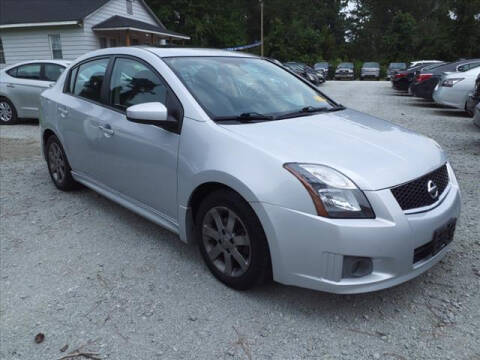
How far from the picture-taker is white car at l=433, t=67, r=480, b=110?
10188 millimetres

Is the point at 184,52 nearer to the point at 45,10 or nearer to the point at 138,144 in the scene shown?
the point at 138,144

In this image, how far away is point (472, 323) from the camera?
255cm

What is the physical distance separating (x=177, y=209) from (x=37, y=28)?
1959cm

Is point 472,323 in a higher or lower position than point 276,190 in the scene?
lower

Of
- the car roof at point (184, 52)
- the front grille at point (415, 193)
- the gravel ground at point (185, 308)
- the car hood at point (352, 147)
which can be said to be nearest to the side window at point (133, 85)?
the car roof at point (184, 52)

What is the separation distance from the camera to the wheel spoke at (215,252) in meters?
2.98

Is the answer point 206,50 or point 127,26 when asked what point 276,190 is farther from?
point 127,26

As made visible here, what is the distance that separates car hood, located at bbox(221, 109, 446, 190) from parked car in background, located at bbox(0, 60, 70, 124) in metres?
8.08

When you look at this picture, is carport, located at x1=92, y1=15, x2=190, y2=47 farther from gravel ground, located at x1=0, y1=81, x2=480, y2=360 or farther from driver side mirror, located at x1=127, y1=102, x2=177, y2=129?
driver side mirror, located at x1=127, y1=102, x2=177, y2=129

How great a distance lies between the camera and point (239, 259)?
2824mm

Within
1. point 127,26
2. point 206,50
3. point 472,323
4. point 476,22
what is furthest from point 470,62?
point 476,22

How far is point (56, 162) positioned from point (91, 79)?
4.21 ft

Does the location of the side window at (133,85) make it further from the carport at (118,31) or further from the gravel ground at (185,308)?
the carport at (118,31)

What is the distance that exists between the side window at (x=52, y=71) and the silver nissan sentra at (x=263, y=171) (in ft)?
20.2
